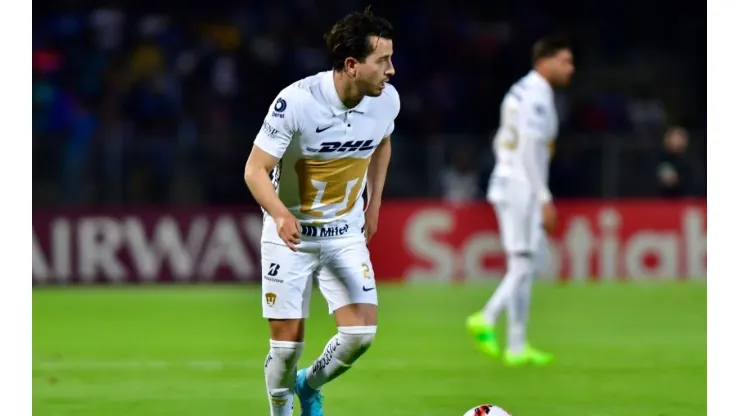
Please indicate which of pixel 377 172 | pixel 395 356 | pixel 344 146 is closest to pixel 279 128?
pixel 344 146

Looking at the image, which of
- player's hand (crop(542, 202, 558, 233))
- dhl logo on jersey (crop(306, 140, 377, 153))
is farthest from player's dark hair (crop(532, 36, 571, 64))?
dhl logo on jersey (crop(306, 140, 377, 153))

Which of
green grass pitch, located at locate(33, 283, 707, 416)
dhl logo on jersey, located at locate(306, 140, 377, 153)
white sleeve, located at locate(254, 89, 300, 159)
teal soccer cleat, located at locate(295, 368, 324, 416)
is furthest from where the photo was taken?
green grass pitch, located at locate(33, 283, 707, 416)

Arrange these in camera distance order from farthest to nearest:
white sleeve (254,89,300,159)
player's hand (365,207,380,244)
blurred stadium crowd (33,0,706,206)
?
blurred stadium crowd (33,0,706,206) → player's hand (365,207,380,244) → white sleeve (254,89,300,159)

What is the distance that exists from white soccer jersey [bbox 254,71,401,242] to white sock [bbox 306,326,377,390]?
1.76 feet

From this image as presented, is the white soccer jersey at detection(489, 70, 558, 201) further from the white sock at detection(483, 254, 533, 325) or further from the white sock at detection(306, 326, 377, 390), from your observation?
the white sock at detection(306, 326, 377, 390)

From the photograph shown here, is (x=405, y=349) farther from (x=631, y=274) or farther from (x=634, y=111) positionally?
(x=634, y=111)

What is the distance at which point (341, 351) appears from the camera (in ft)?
24.6

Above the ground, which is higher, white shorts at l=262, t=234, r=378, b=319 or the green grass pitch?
white shorts at l=262, t=234, r=378, b=319

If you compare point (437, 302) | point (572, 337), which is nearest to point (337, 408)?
point (572, 337)

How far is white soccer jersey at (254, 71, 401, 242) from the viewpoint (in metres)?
7.32

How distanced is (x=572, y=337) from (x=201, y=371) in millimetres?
3948

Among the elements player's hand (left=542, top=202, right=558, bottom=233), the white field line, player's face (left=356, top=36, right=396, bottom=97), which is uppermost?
player's face (left=356, top=36, right=396, bottom=97)

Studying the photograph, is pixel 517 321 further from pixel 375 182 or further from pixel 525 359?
pixel 375 182
